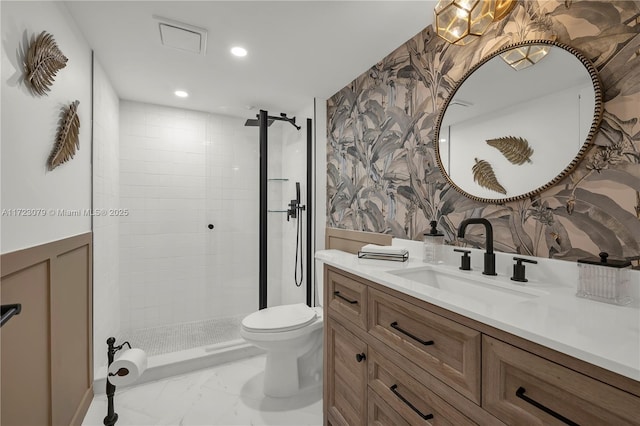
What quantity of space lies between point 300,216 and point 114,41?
184 cm

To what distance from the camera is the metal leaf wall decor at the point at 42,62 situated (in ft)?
3.82

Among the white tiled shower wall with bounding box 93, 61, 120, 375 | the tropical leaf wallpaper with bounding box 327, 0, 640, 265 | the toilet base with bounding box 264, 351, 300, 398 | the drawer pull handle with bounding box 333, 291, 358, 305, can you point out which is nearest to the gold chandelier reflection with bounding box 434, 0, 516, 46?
the tropical leaf wallpaper with bounding box 327, 0, 640, 265

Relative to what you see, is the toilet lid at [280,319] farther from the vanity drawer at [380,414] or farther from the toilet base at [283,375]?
the vanity drawer at [380,414]

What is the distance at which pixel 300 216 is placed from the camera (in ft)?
9.36

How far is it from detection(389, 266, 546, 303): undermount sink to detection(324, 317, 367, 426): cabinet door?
0.42 m

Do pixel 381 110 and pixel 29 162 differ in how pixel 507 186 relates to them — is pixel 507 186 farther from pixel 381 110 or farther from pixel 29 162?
pixel 29 162

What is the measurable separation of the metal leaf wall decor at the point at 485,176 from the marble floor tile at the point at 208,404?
1637 millimetres

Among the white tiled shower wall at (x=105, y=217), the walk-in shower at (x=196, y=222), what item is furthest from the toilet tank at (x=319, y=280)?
the white tiled shower wall at (x=105, y=217)

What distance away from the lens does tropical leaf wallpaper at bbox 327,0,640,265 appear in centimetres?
99

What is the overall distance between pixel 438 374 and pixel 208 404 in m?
1.63

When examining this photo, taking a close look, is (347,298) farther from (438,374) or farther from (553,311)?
(553,311)

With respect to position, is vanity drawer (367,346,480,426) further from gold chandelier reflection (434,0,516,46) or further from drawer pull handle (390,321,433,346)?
gold chandelier reflection (434,0,516,46)

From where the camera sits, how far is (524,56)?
126 cm

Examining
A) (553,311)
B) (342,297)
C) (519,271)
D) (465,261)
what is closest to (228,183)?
(342,297)
